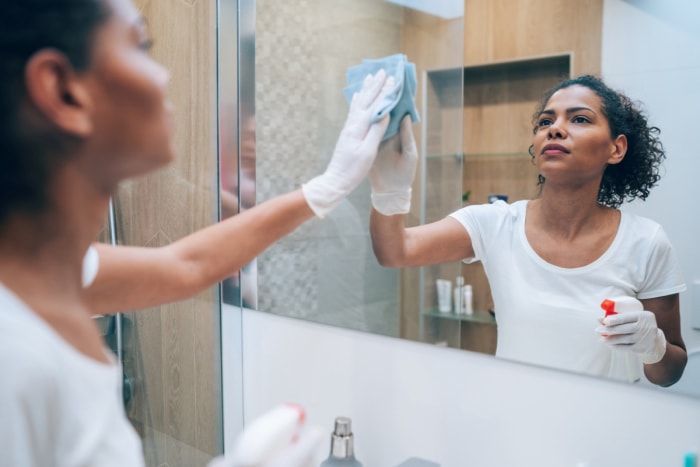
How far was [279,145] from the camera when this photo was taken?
4.64ft

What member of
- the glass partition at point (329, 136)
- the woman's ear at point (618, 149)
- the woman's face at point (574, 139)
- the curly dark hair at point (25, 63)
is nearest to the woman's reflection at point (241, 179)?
the glass partition at point (329, 136)

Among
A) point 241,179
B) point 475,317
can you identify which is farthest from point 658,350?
point 241,179

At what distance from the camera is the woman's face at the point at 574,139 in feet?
3.02

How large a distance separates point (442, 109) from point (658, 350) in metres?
0.52

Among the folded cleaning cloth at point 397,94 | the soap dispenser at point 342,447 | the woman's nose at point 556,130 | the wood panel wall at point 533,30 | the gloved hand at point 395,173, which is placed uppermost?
the wood panel wall at point 533,30

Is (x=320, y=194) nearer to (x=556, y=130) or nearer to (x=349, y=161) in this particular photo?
(x=349, y=161)

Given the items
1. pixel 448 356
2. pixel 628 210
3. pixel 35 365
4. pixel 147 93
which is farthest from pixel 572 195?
pixel 35 365

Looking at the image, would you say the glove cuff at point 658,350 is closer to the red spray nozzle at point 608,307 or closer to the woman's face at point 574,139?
the red spray nozzle at point 608,307

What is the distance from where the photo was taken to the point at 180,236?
4.89 ft

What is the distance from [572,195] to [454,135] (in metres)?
0.23

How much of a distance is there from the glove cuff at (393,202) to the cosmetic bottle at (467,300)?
0.18 m

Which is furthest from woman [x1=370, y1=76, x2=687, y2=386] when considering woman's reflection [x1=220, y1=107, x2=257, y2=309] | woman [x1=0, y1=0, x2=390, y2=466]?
woman [x1=0, y1=0, x2=390, y2=466]

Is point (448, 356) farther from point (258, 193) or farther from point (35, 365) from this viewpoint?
point (35, 365)

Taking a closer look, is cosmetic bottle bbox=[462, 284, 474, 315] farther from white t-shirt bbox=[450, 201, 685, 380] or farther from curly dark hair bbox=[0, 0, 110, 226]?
curly dark hair bbox=[0, 0, 110, 226]
